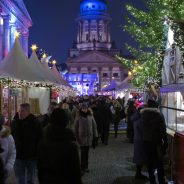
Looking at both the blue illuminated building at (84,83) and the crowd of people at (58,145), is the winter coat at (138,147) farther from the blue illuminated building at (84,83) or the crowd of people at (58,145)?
the blue illuminated building at (84,83)

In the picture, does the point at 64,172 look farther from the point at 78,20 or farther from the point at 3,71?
the point at 78,20

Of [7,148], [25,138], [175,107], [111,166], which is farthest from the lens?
[111,166]

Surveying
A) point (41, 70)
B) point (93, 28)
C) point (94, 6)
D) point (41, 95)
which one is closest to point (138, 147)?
point (41, 95)

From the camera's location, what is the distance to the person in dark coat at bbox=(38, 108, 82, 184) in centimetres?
484

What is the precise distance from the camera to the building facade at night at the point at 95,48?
423 ft

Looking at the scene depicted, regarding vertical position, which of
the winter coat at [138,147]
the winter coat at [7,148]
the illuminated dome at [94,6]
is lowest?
the winter coat at [138,147]

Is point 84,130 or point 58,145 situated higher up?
point 58,145

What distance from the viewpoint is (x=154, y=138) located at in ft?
29.0

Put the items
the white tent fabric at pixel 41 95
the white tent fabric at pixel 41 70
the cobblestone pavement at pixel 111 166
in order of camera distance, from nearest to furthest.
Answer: the cobblestone pavement at pixel 111 166 < the white tent fabric at pixel 41 95 < the white tent fabric at pixel 41 70

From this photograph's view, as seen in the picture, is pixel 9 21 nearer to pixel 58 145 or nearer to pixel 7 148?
pixel 7 148

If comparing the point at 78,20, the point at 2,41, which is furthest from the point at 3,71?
the point at 78,20

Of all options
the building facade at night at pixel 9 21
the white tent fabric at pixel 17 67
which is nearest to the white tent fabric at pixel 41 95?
the white tent fabric at pixel 17 67

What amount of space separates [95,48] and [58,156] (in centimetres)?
12810

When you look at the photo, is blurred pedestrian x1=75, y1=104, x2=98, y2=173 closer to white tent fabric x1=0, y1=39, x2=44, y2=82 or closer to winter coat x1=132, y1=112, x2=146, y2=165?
winter coat x1=132, y1=112, x2=146, y2=165
